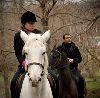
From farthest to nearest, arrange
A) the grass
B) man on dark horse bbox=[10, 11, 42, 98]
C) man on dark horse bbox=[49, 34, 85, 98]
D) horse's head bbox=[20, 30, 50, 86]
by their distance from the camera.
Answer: the grass
man on dark horse bbox=[49, 34, 85, 98]
man on dark horse bbox=[10, 11, 42, 98]
horse's head bbox=[20, 30, 50, 86]

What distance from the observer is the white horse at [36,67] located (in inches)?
224

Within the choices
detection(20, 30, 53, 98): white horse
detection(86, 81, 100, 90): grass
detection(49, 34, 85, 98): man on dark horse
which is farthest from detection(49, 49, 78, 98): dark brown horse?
detection(86, 81, 100, 90): grass

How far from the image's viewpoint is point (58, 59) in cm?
970

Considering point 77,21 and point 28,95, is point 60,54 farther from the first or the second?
point 77,21

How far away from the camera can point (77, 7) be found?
884 inches

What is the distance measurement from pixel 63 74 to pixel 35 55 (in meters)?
4.05

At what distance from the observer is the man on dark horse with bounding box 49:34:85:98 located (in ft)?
31.9

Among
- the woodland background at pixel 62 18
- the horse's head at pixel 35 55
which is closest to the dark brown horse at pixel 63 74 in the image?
the horse's head at pixel 35 55

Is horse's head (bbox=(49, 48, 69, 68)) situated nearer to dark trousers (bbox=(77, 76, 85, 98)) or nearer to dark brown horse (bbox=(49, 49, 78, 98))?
dark brown horse (bbox=(49, 49, 78, 98))

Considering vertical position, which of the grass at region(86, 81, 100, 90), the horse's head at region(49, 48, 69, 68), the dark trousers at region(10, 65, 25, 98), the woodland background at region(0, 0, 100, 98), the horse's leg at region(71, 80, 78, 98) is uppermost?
the woodland background at region(0, 0, 100, 98)

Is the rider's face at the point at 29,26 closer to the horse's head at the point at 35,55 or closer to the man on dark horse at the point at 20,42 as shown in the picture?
the man on dark horse at the point at 20,42

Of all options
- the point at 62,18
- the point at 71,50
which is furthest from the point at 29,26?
the point at 62,18

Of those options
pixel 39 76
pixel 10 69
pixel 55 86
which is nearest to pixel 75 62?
pixel 55 86

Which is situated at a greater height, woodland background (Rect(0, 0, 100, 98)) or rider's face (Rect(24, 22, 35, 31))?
woodland background (Rect(0, 0, 100, 98))
